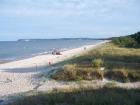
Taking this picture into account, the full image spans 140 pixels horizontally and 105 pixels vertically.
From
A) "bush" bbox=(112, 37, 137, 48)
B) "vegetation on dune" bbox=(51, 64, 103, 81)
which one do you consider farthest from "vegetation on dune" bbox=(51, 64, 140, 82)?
"bush" bbox=(112, 37, 137, 48)

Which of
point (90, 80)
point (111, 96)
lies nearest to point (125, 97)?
point (111, 96)

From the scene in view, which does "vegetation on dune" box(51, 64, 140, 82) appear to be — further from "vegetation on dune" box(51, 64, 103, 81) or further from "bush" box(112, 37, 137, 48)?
"bush" box(112, 37, 137, 48)

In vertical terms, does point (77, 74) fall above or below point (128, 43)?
below

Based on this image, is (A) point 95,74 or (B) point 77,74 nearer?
(A) point 95,74

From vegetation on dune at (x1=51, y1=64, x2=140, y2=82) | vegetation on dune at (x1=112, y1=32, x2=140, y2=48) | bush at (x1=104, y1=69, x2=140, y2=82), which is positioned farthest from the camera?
vegetation on dune at (x1=112, y1=32, x2=140, y2=48)

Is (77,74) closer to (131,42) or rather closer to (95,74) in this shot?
(95,74)

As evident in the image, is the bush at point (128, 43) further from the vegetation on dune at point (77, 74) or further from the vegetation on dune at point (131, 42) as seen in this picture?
the vegetation on dune at point (77, 74)

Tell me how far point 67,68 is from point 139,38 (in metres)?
37.8

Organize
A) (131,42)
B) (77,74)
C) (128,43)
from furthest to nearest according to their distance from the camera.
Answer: (128,43)
(131,42)
(77,74)

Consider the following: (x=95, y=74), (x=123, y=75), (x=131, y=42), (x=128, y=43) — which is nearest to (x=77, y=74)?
(x=95, y=74)

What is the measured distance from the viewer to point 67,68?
2377 centimetres

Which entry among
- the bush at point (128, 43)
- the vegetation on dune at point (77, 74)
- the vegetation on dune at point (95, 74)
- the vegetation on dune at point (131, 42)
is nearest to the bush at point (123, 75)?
the vegetation on dune at point (95, 74)

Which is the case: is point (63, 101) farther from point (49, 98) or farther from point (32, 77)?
point (32, 77)

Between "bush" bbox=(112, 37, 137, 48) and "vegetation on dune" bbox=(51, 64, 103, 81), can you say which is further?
"bush" bbox=(112, 37, 137, 48)
